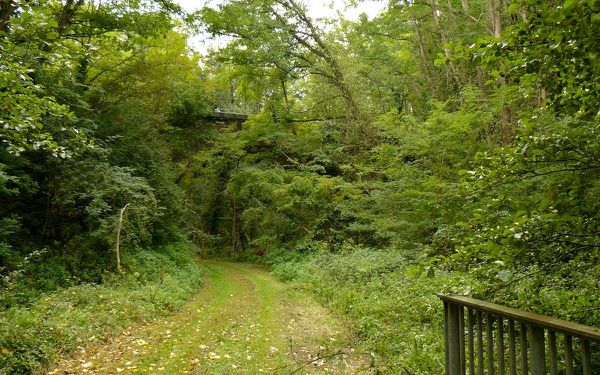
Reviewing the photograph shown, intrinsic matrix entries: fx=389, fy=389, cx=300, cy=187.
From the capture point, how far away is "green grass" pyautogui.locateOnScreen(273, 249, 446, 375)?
5707 millimetres

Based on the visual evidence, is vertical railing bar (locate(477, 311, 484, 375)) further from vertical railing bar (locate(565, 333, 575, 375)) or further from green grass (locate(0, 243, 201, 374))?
green grass (locate(0, 243, 201, 374))

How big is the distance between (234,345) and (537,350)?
589 cm

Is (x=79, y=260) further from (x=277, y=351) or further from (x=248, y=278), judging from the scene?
(x=277, y=351)

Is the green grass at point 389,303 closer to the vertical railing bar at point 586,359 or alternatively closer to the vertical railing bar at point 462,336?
the vertical railing bar at point 462,336

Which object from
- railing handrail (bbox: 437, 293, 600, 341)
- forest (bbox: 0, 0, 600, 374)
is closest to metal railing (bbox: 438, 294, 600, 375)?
railing handrail (bbox: 437, 293, 600, 341)

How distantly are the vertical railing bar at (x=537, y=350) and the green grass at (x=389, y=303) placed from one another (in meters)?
0.95

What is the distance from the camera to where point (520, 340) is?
112 inches

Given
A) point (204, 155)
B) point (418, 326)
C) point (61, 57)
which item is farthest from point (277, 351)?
point (204, 155)

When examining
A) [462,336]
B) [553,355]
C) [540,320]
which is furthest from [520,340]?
[462,336]

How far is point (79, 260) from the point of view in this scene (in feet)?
41.7

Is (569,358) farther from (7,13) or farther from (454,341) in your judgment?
(7,13)

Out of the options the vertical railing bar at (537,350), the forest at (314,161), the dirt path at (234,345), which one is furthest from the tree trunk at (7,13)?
the vertical railing bar at (537,350)

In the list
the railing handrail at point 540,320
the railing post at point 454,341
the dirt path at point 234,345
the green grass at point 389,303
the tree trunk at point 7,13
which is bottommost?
the dirt path at point 234,345

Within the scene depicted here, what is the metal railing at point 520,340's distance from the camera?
2294 mm
